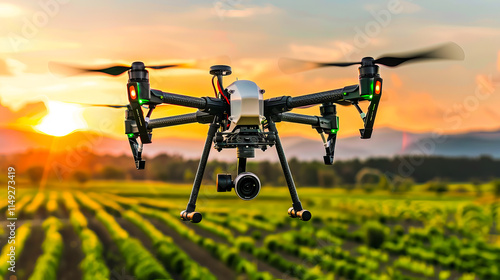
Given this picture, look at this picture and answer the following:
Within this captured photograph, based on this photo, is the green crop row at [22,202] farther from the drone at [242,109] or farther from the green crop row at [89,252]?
the drone at [242,109]

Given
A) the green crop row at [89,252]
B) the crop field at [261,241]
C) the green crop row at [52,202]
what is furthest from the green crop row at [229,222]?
the green crop row at [52,202]

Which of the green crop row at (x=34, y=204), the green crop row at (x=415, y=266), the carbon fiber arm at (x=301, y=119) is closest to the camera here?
the carbon fiber arm at (x=301, y=119)

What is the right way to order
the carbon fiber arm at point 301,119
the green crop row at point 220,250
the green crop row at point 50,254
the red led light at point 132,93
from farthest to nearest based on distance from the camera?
the green crop row at point 220,250 < the green crop row at point 50,254 < the carbon fiber arm at point 301,119 < the red led light at point 132,93

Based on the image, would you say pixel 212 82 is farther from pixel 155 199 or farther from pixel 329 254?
pixel 155 199

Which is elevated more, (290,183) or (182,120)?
(182,120)

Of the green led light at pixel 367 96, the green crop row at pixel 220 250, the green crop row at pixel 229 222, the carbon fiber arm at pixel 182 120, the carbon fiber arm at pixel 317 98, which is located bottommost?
the green crop row at pixel 220 250

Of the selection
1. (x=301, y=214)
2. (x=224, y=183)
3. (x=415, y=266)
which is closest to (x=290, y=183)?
(x=301, y=214)

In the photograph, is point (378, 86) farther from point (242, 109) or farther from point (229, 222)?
point (229, 222)

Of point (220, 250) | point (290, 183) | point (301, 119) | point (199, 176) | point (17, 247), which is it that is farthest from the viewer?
point (220, 250)

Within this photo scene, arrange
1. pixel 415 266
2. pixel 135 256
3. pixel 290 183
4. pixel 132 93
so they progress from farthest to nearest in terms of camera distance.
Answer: pixel 415 266, pixel 135 256, pixel 290 183, pixel 132 93
